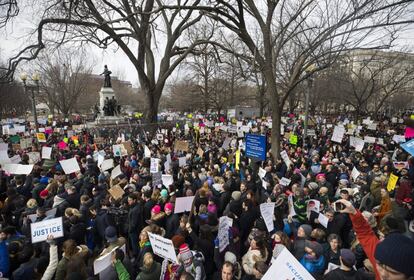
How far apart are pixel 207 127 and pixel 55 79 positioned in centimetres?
3045

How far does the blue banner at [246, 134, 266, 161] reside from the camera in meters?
9.33

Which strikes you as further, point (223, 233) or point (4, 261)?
point (223, 233)

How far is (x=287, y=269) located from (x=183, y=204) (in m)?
3.63

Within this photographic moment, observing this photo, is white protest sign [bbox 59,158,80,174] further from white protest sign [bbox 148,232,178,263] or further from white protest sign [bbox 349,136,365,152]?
white protest sign [bbox 349,136,365,152]

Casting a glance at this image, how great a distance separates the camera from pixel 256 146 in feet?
31.3

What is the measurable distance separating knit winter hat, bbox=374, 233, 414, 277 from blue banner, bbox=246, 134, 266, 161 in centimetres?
761

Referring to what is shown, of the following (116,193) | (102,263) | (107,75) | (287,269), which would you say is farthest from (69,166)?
(107,75)

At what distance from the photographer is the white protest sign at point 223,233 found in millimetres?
4352

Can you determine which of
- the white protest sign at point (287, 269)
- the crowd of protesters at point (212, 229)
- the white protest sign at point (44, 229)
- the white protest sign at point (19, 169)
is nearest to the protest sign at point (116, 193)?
the crowd of protesters at point (212, 229)

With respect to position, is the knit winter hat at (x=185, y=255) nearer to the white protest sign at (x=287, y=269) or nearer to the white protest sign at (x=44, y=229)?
the white protest sign at (x=287, y=269)

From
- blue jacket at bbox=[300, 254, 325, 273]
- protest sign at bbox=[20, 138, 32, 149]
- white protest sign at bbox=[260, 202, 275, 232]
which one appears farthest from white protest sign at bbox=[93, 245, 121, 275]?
protest sign at bbox=[20, 138, 32, 149]

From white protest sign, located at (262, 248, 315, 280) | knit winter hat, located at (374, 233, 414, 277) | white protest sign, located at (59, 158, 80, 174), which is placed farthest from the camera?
white protest sign, located at (59, 158, 80, 174)

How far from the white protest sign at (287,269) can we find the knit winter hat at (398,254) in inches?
43.6

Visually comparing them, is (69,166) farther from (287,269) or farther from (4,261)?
(287,269)
